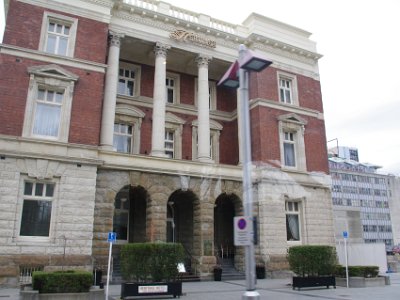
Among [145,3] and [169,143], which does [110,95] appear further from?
[145,3]

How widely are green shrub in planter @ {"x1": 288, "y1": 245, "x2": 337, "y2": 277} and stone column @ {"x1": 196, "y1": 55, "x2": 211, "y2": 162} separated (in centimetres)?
897

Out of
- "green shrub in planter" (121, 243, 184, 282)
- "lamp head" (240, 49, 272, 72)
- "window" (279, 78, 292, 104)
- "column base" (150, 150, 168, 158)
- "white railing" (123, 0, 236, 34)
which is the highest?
"white railing" (123, 0, 236, 34)

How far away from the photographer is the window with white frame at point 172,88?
31.2 meters

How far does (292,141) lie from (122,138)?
42.7 ft

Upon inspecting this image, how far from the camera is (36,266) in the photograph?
1914 centimetres

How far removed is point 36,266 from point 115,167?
22.1ft

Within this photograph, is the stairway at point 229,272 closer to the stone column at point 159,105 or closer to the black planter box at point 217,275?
the black planter box at point 217,275

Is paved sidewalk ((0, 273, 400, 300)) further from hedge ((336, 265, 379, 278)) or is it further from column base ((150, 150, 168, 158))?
column base ((150, 150, 168, 158))

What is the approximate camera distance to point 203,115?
2756 centimetres

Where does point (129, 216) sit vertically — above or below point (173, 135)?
below

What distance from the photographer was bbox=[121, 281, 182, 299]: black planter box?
597 inches

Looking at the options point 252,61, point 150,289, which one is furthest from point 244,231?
point 150,289

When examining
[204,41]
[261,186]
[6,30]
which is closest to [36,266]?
[6,30]

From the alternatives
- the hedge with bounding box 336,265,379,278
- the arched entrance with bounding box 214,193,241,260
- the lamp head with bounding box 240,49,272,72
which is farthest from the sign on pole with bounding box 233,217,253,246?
the arched entrance with bounding box 214,193,241,260
